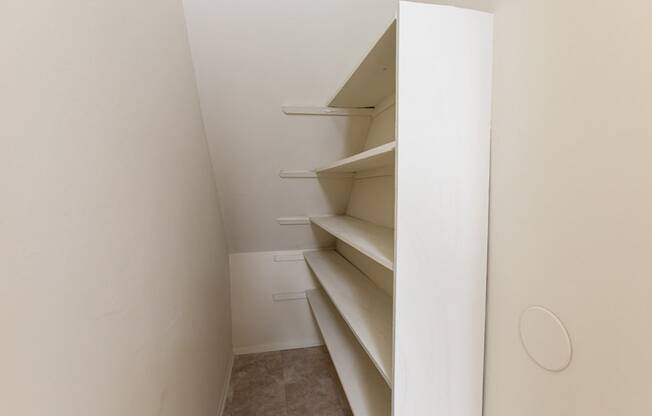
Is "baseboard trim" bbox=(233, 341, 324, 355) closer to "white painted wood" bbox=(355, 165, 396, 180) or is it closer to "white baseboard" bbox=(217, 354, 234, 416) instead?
"white baseboard" bbox=(217, 354, 234, 416)

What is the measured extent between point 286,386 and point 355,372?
90cm

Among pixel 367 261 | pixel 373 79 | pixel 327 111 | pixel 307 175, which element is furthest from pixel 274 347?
pixel 373 79

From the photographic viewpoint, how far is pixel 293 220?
87.8 inches

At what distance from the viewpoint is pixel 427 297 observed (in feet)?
2.57

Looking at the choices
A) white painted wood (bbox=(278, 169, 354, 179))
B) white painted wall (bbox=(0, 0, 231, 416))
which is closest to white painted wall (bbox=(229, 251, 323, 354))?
white painted wood (bbox=(278, 169, 354, 179))

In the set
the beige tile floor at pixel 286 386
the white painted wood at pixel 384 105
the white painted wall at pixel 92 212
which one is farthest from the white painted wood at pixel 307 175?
the beige tile floor at pixel 286 386

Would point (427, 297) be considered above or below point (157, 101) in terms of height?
below

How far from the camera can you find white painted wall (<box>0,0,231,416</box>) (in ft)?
1.43

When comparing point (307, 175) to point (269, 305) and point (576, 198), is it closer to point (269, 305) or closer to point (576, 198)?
point (269, 305)

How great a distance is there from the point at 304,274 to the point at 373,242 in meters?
1.42

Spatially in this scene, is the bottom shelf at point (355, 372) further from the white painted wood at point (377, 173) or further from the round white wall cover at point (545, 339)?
the white painted wood at point (377, 173)

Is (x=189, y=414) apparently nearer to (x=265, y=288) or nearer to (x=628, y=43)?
(x=265, y=288)

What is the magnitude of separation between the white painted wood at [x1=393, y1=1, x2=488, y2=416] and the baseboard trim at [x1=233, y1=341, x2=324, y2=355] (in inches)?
72.9

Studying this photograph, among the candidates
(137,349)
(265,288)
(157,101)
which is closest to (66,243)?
(137,349)
